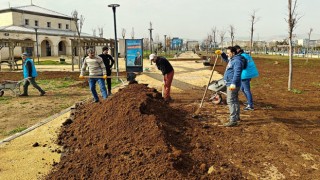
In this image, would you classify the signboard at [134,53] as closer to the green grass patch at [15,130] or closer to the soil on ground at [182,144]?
the soil on ground at [182,144]

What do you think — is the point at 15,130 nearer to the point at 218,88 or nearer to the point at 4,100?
the point at 4,100

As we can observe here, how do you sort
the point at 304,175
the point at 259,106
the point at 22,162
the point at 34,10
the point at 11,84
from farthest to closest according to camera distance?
the point at 34,10 → the point at 11,84 → the point at 259,106 → the point at 22,162 → the point at 304,175

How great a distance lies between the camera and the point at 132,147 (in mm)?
4594

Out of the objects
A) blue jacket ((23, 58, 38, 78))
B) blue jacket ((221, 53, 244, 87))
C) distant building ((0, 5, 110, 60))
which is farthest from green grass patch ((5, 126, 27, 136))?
distant building ((0, 5, 110, 60))

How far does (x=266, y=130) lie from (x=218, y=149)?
1.52m

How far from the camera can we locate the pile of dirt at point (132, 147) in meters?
3.96

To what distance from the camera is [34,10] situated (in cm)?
5194

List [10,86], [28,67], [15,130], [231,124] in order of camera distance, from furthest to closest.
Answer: [28,67], [10,86], [15,130], [231,124]

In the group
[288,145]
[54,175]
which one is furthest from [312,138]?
[54,175]

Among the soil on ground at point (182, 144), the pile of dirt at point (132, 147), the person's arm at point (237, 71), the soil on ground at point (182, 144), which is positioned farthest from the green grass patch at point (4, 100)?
the person's arm at point (237, 71)

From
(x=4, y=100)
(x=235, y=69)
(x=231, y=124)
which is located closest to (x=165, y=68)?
(x=235, y=69)

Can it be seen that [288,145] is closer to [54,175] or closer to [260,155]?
[260,155]

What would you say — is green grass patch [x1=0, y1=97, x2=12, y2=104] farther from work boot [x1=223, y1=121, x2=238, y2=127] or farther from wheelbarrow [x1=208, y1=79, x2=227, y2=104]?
work boot [x1=223, y1=121, x2=238, y2=127]

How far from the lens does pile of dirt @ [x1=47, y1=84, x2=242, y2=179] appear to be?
396cm
